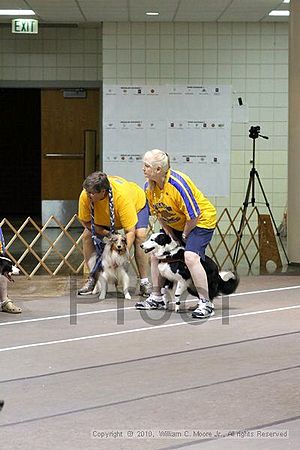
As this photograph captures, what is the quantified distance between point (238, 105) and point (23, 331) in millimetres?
7082

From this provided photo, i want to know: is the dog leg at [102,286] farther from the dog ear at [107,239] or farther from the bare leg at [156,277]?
the bare leg at [156,277]

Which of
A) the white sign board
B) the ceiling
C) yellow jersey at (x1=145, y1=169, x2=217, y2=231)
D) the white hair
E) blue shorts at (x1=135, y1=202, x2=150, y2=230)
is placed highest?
the ceiling

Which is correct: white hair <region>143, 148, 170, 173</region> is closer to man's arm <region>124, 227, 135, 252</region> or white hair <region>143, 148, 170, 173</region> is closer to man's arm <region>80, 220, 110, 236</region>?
man's arm <region>124, 227, 135, 252</region>

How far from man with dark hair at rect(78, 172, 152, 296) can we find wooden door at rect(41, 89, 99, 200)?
687 centimetres

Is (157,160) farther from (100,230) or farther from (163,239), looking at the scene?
(100,230)

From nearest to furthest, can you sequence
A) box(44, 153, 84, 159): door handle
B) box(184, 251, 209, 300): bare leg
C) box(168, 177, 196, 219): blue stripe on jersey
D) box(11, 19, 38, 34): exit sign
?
box(168, 177, 196, 219): blue stripe on jersey
box(184, 251, 209, 300): bare leg
box(11, 19, 38, 34): exit sign
box(44, 153, 84, 159): door handle

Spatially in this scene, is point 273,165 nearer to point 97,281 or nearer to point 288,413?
point 97,281

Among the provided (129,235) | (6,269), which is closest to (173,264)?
(129,235)

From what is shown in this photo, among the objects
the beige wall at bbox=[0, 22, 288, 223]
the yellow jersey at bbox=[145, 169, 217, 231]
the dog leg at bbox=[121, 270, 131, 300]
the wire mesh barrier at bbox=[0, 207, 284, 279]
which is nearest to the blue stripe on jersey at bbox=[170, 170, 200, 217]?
the yellow jersey at bbox=[145, 169, 217, 231]

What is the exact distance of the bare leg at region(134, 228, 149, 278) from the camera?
22.2 ft

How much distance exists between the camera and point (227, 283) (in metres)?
6.30

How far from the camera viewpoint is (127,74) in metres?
11.8
